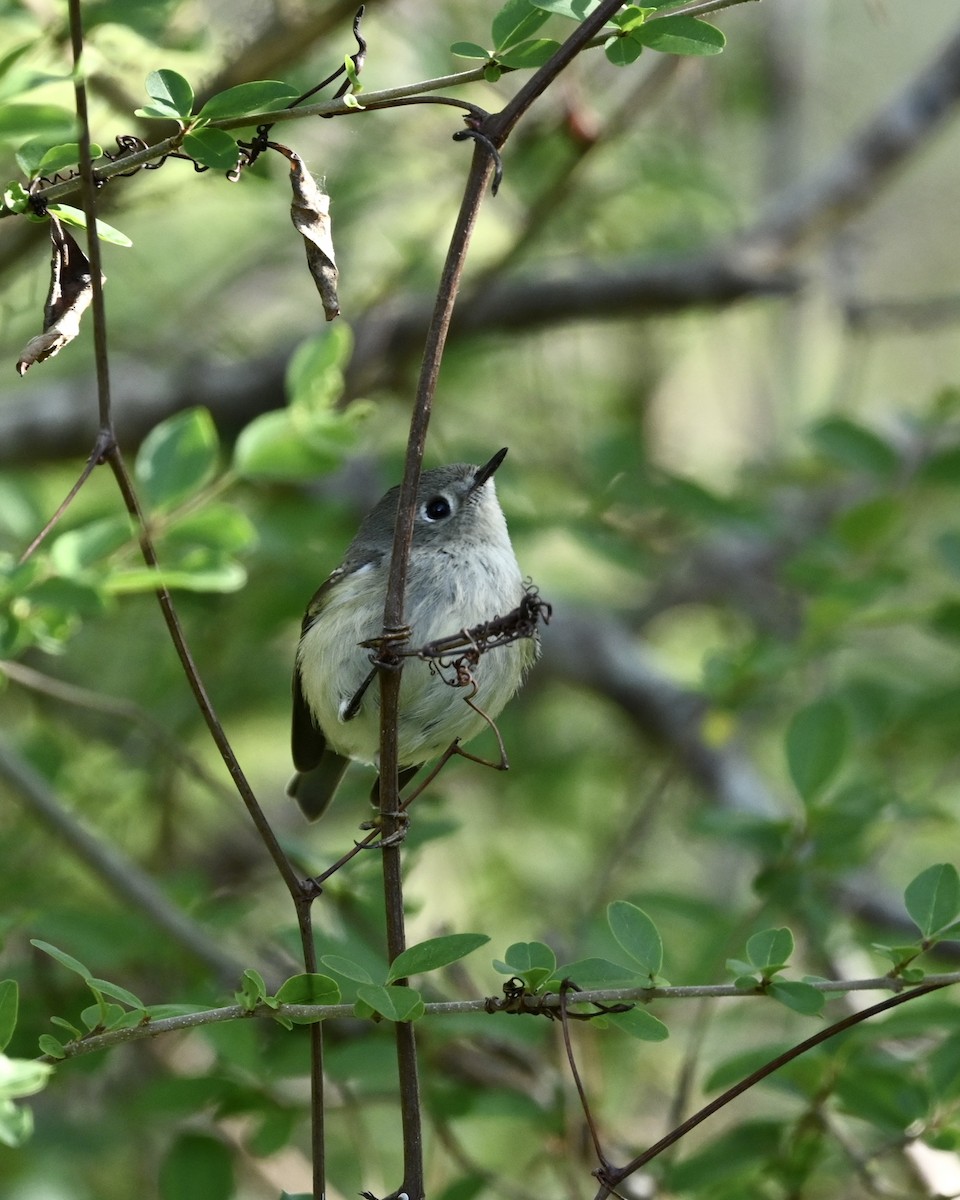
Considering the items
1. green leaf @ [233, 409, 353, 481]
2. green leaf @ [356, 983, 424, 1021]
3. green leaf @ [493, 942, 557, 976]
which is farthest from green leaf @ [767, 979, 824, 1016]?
green leaf @ [233, 409, 353, 481]

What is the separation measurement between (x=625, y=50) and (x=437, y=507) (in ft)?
3.99

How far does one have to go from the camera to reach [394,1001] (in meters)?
1.57

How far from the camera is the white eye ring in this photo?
269 centimetres

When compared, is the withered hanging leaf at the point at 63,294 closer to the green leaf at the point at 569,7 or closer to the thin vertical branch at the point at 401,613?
the thin vertical branch at the point at 401,613

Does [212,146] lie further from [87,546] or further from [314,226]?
[87,546]

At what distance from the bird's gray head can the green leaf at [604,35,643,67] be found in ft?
3.30

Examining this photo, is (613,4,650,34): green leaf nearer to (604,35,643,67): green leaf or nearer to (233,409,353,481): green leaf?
(604,35,643,67): green leaf

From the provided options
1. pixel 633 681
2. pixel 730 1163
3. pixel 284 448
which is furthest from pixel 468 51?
pixel 633 681

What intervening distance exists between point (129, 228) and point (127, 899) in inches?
112

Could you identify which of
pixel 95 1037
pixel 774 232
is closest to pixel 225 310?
pixel 774 232

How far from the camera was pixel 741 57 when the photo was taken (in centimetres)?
568

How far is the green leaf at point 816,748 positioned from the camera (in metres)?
2.38

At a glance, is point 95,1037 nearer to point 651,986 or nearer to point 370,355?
point 651,986

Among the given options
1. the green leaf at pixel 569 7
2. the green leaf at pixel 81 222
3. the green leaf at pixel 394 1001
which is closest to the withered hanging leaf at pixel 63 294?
the green leaf at pixel 81 222
